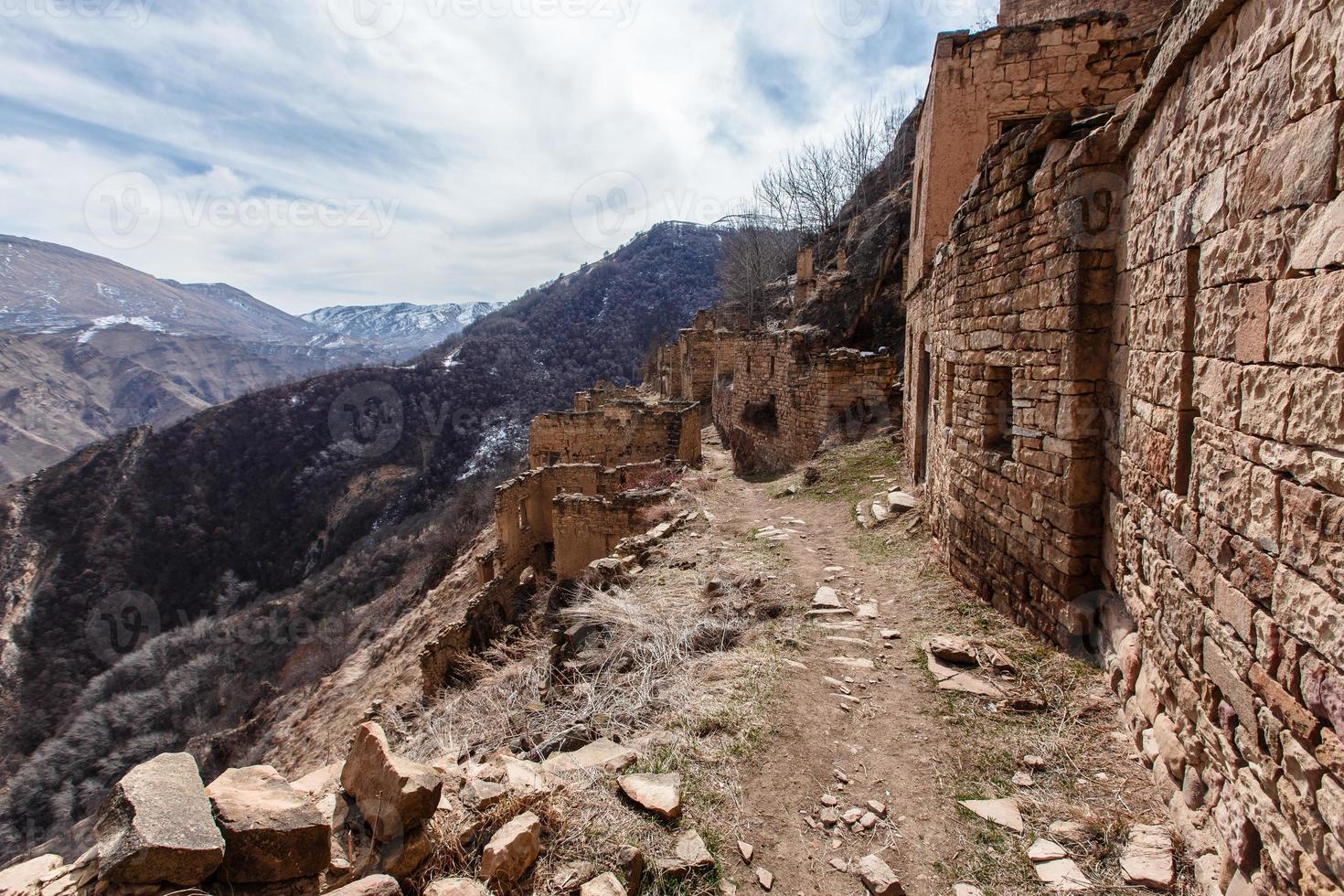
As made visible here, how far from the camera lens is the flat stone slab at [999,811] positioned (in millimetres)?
2605

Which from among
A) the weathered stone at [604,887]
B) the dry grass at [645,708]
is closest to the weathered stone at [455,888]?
the dry grass at [645,708]

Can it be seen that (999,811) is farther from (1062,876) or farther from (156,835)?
(156,835)

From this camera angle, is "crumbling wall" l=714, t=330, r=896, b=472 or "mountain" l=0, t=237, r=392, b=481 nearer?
"crumbling wall" l=714, t=330, r=896, b=472

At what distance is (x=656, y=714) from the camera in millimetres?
3822

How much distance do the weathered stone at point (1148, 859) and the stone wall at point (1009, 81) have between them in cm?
749

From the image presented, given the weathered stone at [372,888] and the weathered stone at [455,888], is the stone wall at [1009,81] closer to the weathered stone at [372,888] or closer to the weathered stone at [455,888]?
the weathered stone at [455,888]

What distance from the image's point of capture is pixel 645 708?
393 cm

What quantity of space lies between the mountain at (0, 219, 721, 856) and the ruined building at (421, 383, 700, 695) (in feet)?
16.8

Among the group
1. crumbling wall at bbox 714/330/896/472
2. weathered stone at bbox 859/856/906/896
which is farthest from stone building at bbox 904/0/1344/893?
crumbling wall at bbox 714/330/896/472

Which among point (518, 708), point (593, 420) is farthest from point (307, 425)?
point (518, 708)

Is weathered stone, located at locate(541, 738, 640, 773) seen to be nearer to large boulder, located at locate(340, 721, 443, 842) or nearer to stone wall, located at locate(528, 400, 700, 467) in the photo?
large boulder, located at locate(340, 721, 443, 842)

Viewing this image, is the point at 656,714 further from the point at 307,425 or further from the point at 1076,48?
the point at 307,425

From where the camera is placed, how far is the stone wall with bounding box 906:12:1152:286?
6895 mm

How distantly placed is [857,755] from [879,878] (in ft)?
2.78
